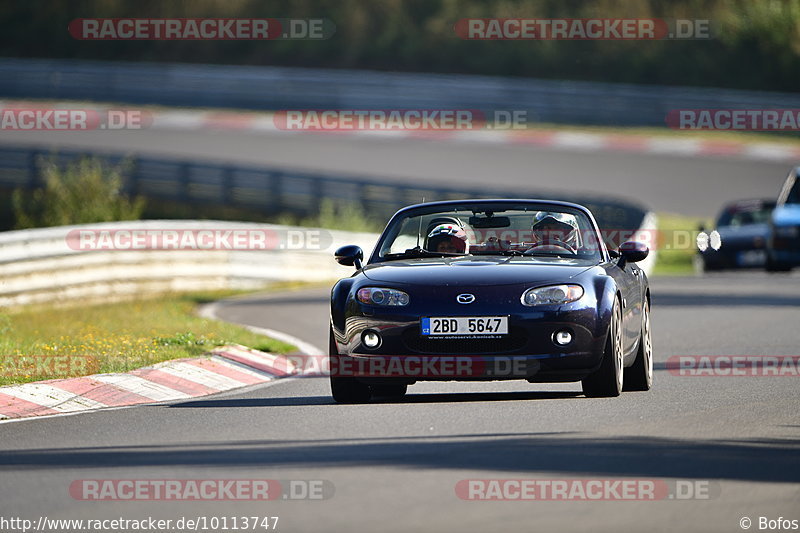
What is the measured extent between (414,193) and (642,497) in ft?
84.9

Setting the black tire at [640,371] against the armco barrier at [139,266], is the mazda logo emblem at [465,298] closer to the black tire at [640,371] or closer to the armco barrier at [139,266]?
the black tire at [640,371]

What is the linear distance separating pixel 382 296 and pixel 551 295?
1.12 metres

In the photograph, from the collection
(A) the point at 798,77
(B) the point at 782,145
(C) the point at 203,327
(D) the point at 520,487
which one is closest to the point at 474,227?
(D) the point at 520,487

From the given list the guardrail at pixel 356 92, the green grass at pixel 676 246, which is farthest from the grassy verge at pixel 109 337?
the guardrail at pixel 356 92

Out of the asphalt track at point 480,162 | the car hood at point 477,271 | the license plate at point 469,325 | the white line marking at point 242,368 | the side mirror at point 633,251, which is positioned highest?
the asphalt track at point 480,162

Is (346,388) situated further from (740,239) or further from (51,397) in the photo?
(740,239)

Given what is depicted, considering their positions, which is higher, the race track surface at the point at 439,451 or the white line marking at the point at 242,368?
the white line marking at the point at 242,368

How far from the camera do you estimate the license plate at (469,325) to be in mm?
10305

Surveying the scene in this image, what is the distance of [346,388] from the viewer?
11.0 metres

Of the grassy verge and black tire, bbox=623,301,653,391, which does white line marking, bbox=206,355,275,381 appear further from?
black tire, bbox=623,301,653,391

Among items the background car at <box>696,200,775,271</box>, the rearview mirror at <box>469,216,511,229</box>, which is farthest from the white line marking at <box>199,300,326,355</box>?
the background car at <box>696,200,775,271</box>

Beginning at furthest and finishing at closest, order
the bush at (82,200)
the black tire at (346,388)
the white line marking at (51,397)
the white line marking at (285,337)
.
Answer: the bush at (82,200) < the white line marking at (285,337) < the white line marking at (51,397) < the black tire at (346,388)

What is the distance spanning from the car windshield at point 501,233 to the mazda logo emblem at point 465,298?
1.12 m

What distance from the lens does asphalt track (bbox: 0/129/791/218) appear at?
36.9 metres
